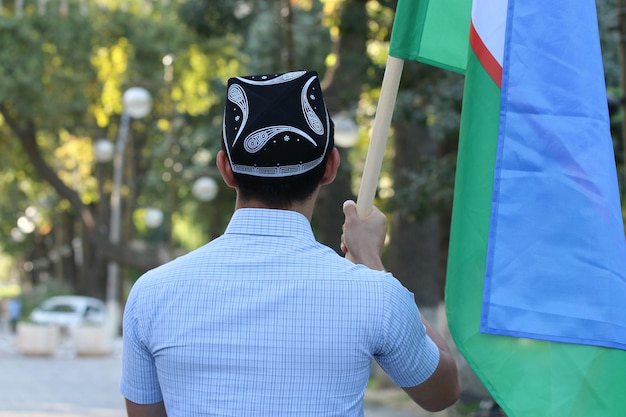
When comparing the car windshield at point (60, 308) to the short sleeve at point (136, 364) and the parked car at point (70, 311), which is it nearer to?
the parked car at point (70, 311)

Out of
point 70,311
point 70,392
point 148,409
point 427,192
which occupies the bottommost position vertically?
point 70,311

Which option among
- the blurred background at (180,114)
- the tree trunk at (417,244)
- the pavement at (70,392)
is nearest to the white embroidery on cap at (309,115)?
the blurred background at (180,114)

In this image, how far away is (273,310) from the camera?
2.35 meters

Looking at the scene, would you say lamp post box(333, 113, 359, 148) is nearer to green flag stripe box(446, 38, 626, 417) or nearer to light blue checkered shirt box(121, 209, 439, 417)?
green flag stripe box(446, 38, 626, 417)

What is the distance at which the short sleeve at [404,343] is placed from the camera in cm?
235

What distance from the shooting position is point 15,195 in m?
48.1

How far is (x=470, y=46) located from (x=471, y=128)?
0.78ft

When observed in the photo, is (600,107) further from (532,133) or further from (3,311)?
(3,311)

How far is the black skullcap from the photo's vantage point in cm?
242

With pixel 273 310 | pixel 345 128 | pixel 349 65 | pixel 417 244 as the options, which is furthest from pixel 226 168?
pixel 417 244

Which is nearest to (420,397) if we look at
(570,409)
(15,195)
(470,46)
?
(570,409)

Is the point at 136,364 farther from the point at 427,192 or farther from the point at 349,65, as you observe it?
the point at 349,65

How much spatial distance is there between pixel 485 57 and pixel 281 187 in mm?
809

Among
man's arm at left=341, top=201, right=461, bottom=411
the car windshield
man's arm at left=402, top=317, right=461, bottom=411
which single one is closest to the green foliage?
man's arm at left=341, top=201, right=461, bottom=411
